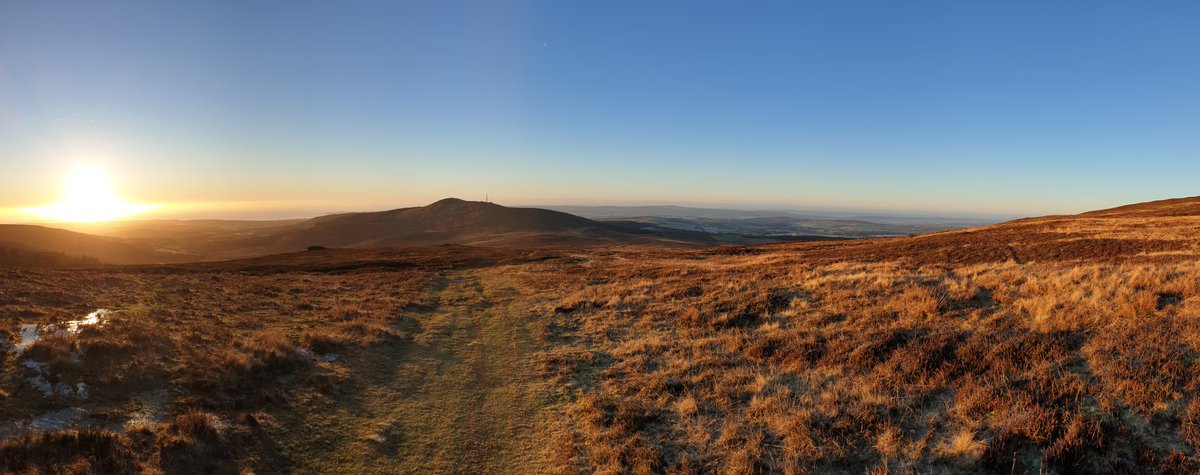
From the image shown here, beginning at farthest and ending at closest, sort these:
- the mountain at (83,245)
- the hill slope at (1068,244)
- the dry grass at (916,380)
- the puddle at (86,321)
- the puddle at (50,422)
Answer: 1. the mountain at (83,245)
2. the hill slope at (1068,244)
3. the puddle at (86,321)
4. the puddle at (50,422)
5. the dry grass at (916,380)

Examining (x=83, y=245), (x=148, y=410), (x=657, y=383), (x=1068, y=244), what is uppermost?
(x=1068, y=244)

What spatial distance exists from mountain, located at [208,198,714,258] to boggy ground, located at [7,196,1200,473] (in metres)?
80.9

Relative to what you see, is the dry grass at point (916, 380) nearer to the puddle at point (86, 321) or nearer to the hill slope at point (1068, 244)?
the hill slope at point (1068, 244)

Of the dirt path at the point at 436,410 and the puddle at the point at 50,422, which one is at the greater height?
the puddle at the point at 50,422

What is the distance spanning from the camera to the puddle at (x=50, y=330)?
11.2m

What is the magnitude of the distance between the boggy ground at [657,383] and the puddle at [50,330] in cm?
38

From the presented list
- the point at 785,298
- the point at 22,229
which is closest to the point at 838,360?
the point at 785,298

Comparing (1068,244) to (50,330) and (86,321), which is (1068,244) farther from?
(86,321)

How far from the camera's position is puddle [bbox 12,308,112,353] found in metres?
11.2

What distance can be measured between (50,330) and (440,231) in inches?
5007

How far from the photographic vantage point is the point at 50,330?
40.7ft

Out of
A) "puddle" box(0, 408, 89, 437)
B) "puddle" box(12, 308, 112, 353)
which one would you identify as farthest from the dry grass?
"puddle" box(12, 308, 112, 353)

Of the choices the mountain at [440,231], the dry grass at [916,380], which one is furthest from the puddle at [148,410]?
the mountain at [440,231]

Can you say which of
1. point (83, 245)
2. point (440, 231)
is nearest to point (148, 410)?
point (83, 245)
